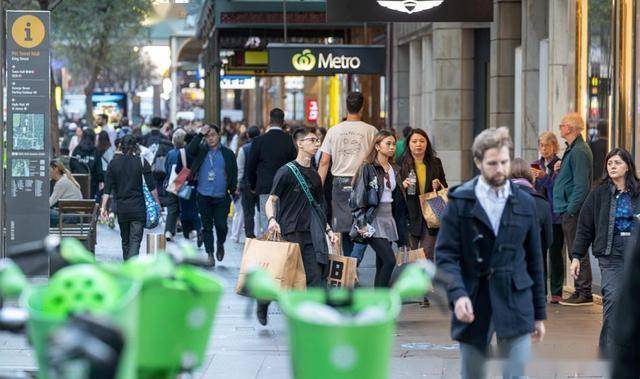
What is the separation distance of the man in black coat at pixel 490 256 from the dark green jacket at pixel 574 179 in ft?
21.2

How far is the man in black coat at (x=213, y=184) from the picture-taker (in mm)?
18109

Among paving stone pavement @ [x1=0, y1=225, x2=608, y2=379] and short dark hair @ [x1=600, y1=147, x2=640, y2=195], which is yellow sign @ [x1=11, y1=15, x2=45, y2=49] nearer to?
paving stone pavement @ [x1=0, y1=225, x2=608, y2=379]

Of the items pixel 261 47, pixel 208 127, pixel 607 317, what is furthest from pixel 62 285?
pixel 261 47

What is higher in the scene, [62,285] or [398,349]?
[62,285]

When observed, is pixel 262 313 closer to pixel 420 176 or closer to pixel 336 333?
pixel 420 176

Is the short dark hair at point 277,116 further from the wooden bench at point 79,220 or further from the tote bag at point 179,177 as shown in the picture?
the wooden bench at point 79,220

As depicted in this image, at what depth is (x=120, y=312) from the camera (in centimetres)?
457

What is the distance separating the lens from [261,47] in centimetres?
3105

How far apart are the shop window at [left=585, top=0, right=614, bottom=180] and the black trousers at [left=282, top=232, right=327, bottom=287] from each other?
442 cm

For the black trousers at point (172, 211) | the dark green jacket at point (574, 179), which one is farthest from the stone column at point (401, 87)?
the dark green jacket at point (574, 179)

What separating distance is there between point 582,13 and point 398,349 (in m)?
6.27

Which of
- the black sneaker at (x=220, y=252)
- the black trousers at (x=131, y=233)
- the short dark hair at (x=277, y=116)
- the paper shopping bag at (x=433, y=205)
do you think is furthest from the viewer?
the black sneaker at (x=220, y=252)

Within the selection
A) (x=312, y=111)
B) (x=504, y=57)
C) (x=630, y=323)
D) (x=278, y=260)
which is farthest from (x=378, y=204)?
(x=312, y=111)

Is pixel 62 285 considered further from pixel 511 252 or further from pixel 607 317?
pixel 607 317
